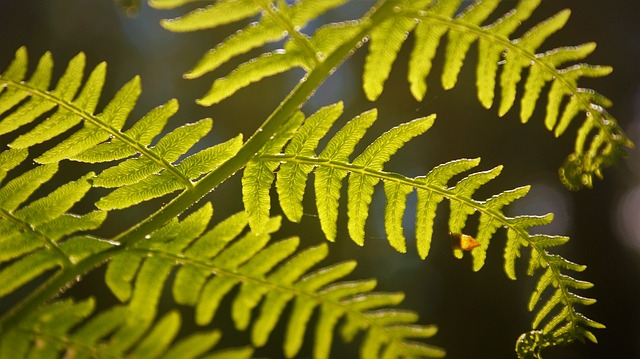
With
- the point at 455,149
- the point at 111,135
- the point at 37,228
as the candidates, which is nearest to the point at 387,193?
the point at 111,135

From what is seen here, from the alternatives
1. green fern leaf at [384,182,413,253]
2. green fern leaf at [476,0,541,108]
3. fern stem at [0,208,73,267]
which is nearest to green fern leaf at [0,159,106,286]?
fern stem at [0,208,73,267]

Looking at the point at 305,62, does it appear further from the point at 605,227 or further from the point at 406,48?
the point at 605,227

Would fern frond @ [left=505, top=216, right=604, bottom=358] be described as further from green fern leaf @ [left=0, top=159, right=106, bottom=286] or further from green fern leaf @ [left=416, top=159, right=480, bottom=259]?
green fern leaf @ [left=0, top=159, right=106, bottom=286]

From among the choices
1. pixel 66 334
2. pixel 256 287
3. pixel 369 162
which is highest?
pixel 369 162

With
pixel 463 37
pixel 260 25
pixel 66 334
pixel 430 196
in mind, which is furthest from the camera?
pixel 430 196

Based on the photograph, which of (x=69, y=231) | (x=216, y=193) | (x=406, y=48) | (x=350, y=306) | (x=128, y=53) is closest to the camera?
(x=350, y=306)

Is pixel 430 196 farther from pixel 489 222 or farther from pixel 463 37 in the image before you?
pixel 463 37

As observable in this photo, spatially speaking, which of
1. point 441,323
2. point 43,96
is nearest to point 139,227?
point 43,96
